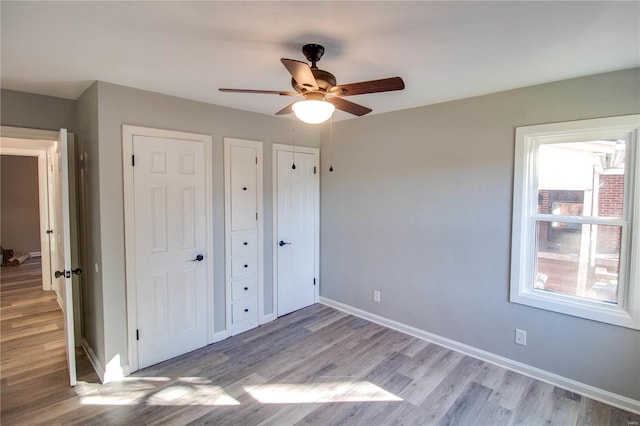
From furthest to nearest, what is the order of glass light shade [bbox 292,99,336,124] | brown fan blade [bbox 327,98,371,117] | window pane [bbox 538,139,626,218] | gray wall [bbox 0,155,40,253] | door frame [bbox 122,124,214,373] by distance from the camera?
gray wall [bbox 0,155,40,253]
door frame [bbox 122,124,214,373]
window pane [bbox 538,139,626,218]
brown fan blade [bbox 327,98,371,117]
glass light shade [bbox 292,99,336,124]

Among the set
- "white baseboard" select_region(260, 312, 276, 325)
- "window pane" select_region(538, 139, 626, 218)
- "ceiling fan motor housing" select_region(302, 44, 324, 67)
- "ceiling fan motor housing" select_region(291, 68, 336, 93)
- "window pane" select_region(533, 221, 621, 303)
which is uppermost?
"ceiling fan motor housing" select_region(302, 44, 324, 67)

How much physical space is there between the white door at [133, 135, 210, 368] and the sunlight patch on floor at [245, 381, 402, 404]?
996mm

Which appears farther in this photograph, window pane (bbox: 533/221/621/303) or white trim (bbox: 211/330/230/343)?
white trim (bbox: 211/330/230/343)

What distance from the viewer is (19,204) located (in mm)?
7254

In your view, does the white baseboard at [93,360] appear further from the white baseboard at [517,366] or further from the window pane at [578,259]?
the window pane at [578,259]

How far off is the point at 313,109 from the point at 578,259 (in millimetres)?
2512

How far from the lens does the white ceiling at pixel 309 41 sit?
1542 millimetres

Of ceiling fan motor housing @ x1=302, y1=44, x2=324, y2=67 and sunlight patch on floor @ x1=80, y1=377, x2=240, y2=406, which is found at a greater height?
ceiling fan motor housing @ x1=302, y1=44, x2=324, y2=67

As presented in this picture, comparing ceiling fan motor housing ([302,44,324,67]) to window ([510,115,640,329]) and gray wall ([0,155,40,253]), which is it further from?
gray wall ([0,155,40,253])

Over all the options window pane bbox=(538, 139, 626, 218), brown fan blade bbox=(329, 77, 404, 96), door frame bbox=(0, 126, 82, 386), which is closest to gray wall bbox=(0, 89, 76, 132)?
door frame bbox=(0, 126, 82, 386)

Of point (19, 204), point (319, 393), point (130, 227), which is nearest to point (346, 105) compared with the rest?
point (130, 227)

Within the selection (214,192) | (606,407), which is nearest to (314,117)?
(214,192)

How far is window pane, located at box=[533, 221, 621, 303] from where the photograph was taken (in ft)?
8.05

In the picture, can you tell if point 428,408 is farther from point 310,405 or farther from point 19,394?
Answer: point 19,394
